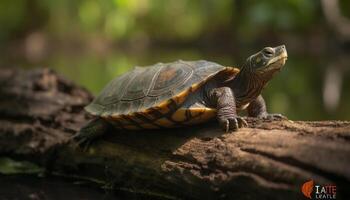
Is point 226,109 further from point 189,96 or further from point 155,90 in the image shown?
point 155,90

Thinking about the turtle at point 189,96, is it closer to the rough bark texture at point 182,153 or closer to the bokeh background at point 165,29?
the rough bark texture at point 182,153

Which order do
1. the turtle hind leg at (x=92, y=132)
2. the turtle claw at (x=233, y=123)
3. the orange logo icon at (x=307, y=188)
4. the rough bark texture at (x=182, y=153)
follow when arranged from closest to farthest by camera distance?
1. the orange logo icon at (x=307, y=188)
2. the rough bark texture at (x=182, y=153)
3. the turtle claw at (x=233, y=123)
4. the turtle hind leg at (x=92, y=132)

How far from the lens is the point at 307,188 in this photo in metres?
2.07

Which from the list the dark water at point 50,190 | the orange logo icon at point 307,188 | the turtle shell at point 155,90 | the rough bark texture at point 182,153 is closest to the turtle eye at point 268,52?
the turtle shell at point 155,90

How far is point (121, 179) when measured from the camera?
3.07m

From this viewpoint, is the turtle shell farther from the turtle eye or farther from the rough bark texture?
the turtle eye

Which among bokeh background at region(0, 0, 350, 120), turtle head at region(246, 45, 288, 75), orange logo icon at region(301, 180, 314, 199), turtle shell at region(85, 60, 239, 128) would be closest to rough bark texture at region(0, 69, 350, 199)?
orange logo icon at region(301, 180, 314, 199)

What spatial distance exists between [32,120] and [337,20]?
1720 cm

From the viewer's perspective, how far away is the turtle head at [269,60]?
2828 millimetres

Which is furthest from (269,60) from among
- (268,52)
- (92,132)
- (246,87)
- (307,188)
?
(92,132)

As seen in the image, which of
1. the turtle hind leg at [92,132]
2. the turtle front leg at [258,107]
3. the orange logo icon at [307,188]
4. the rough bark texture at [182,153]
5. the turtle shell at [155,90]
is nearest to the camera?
the orange logo icon at [307,188]

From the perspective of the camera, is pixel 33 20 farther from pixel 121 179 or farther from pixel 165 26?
pixel 121 179

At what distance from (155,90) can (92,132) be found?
1.96ft

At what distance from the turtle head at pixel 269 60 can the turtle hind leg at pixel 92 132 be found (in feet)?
3.78
